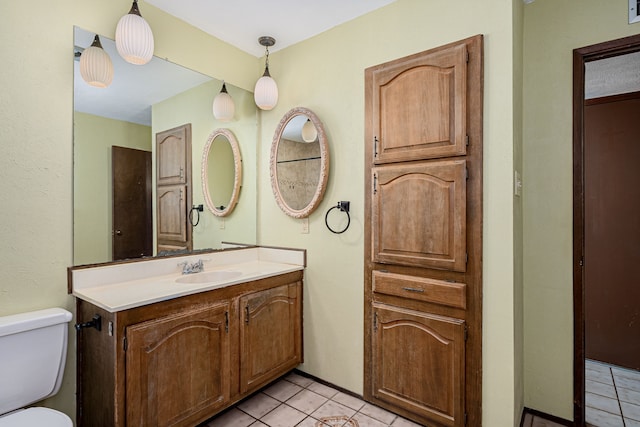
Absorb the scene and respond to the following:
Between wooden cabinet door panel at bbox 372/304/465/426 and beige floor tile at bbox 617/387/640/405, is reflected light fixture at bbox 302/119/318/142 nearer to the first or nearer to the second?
wooden cabinet door panel at bbox 372/304/465/426

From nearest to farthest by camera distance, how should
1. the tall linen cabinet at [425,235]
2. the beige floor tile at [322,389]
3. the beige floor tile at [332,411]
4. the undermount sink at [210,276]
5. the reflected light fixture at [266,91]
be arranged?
1. the tall linen cabinet at [425,235]
2. the beige floor tile at [332,411]
3. the undermount sink at [210,276]
4. the beige floor tile at [322,389]
5. the reflected light fixture at [266,91]

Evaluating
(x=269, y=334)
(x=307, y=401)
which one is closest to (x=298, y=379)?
(x=307, y=401)

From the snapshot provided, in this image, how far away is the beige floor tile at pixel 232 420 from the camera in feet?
6.38

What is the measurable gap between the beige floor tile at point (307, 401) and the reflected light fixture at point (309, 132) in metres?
1.81

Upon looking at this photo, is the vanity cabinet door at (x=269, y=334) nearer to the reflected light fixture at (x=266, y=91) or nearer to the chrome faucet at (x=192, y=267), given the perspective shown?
the chrome faucet at (x=192, y=267)

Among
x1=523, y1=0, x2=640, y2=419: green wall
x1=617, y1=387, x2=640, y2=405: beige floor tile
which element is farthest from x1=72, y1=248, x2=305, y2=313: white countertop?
x1=617, y1=387, x2=640, y2=405: beige floor tile

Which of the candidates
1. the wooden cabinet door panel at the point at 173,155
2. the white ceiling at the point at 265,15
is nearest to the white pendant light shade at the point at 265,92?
the white ceiling at the point at 265,15

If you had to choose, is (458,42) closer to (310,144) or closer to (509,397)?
(310,144)

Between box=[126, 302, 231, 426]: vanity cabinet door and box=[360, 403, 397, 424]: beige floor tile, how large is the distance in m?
0.87

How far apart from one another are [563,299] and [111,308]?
242 centimetres

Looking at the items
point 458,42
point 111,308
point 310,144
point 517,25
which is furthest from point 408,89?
point 111,308

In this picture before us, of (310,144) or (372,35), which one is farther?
(310,144)

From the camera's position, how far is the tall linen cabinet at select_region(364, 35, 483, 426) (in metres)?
1.74

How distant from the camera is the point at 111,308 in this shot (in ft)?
4.64
